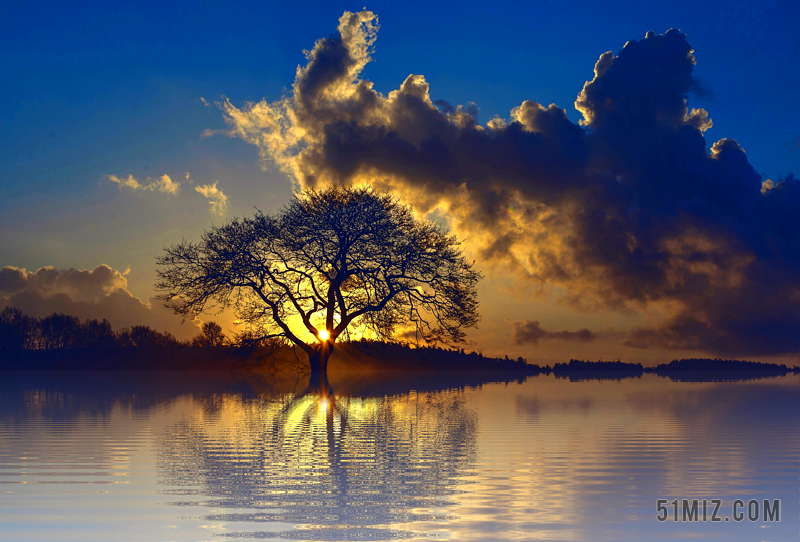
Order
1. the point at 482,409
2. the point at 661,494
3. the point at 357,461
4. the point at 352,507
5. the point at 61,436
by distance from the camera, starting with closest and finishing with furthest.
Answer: the point at 352,507 → the point at 661,494 → the point at 357,461 → the point at 61,436 → the point at 482,409

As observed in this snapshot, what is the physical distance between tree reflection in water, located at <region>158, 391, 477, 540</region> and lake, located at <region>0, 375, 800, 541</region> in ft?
0.11

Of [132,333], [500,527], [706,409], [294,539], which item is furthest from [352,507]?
[132,333]

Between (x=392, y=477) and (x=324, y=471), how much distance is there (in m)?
1.11

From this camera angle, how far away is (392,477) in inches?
325

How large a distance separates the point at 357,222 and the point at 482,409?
2204 centimetres

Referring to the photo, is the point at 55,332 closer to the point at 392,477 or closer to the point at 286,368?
the point at 286,368

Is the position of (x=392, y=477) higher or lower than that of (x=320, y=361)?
higher

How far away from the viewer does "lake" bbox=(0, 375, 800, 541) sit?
20.1ft

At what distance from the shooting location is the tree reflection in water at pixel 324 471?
622 cm

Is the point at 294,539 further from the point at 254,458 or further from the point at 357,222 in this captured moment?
the point at 357,222

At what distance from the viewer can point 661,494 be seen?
746 cm

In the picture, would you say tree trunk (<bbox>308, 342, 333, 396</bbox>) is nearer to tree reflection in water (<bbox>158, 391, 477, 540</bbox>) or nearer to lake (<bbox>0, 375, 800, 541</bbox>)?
tree reflection in water (<bbox>158, 391, 477, 540</bbox>)

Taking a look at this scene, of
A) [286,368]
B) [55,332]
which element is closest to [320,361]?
[286,368]

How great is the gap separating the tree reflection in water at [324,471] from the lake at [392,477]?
34mm
